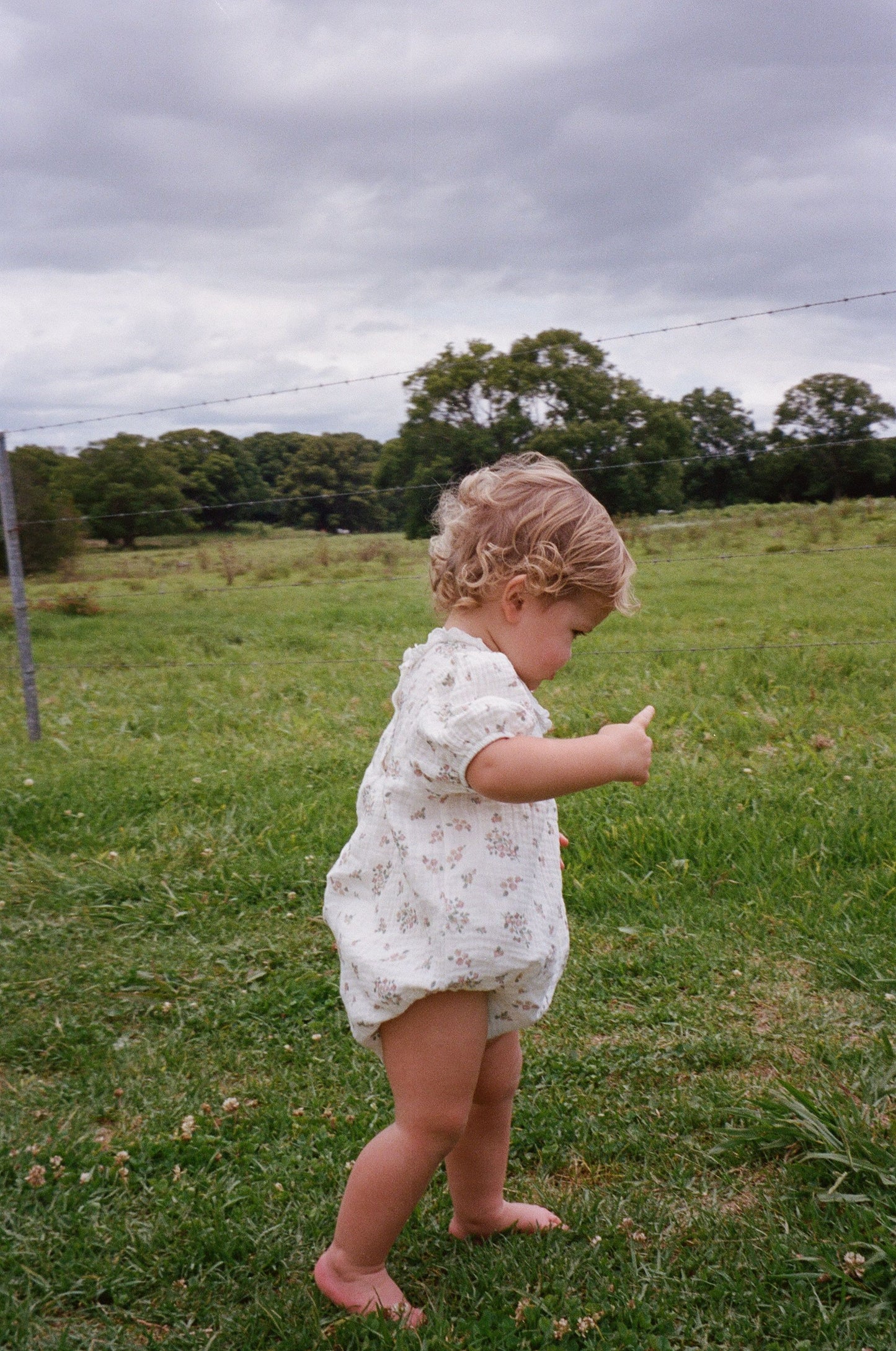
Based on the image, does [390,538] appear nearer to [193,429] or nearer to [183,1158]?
[193,429]

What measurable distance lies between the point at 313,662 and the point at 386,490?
1400 mm

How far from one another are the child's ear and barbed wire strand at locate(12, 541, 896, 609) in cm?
318

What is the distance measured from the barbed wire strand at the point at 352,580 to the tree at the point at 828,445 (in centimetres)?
32

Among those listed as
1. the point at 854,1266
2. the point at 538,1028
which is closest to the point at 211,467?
the point at 538,1028

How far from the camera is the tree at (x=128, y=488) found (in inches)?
256

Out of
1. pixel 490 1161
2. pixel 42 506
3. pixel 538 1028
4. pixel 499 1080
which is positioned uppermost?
pixel 42 506

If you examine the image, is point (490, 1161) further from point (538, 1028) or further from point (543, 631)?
point (543, 631)

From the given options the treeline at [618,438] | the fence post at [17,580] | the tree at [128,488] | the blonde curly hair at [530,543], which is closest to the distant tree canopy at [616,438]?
the treeline at [618,438]

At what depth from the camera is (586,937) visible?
3430 mm

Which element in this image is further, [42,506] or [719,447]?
[42,506]

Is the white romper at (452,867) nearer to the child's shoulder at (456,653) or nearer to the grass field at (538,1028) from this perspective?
the child's shoulder at (456,653)

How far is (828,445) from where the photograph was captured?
5.00m

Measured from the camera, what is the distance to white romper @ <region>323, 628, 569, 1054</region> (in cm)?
173

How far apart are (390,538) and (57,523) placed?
2386mm
